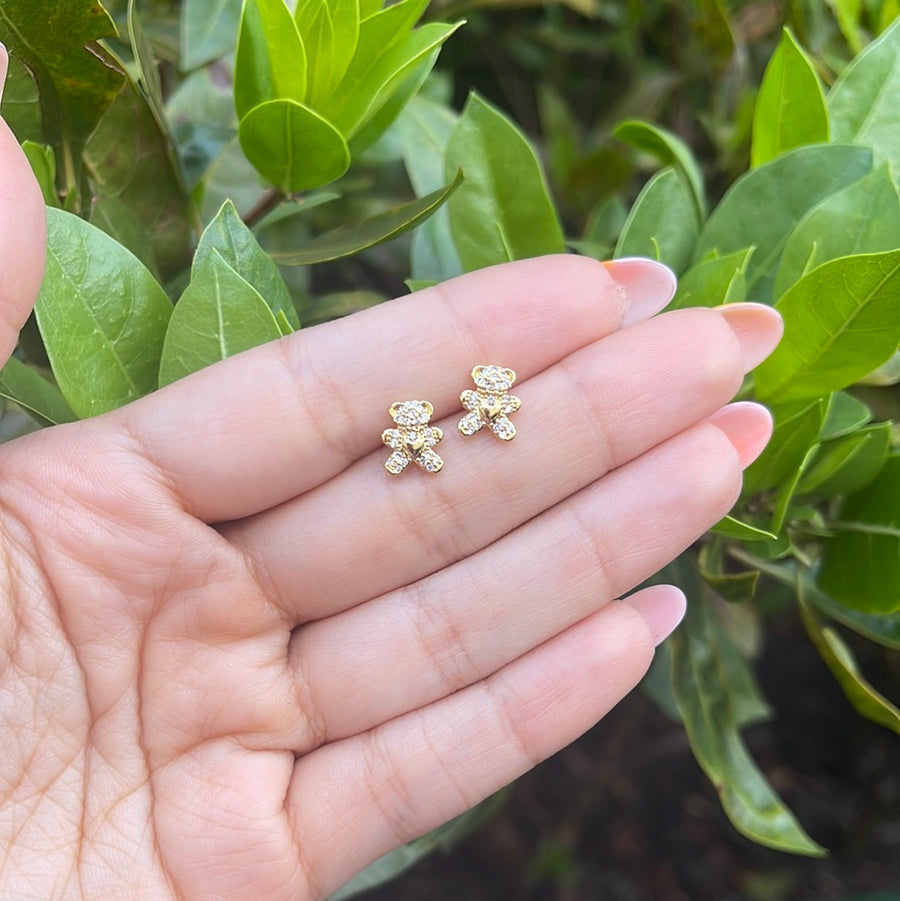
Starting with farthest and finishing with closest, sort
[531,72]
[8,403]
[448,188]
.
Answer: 1. [531,72]
2. [8,403]
3. [448,188]

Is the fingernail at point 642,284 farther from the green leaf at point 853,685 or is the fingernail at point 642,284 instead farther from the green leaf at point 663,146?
the green leaf at point 853,685

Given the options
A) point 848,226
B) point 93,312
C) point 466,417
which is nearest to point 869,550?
point 848,226

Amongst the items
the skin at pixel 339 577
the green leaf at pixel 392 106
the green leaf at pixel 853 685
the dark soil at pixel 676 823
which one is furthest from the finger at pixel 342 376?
the dark soil at pixel 676 823

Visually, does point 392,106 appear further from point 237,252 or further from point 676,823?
point 676,823

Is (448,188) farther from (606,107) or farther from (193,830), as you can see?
(606,107)

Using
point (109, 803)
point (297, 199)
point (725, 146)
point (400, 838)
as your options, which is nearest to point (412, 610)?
point (400, 838)
